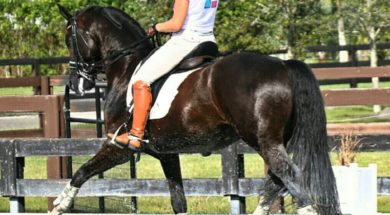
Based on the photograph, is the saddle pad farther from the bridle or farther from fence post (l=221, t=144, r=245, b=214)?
fence post (l=221, t=144, r=245, b=214)

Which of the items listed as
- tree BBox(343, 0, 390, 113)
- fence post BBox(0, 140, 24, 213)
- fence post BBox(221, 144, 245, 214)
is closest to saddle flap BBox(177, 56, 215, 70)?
fence post BBox(221, 144, 245, 214)

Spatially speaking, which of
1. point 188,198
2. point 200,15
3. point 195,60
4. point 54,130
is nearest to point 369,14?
point 188,198

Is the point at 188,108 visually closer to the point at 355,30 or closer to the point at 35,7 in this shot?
the point at 355,30

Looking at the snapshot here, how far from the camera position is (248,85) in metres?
7.14

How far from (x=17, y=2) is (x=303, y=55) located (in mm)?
14156

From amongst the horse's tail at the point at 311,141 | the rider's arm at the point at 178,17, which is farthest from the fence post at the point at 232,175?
the horse's tail at the point at 311,141

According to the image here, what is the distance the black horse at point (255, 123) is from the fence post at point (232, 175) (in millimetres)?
1504

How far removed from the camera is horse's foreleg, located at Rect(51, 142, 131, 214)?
8055mm

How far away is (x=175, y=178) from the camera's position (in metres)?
8.42

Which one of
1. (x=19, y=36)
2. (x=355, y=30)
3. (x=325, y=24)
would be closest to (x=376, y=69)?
(x=325, y=24)

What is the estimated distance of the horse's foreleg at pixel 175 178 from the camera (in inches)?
330

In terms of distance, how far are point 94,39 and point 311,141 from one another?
254 cm

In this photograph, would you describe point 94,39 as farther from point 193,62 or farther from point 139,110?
point 193,62

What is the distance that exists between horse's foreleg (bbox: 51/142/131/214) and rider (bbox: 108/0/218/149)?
0.17 m
